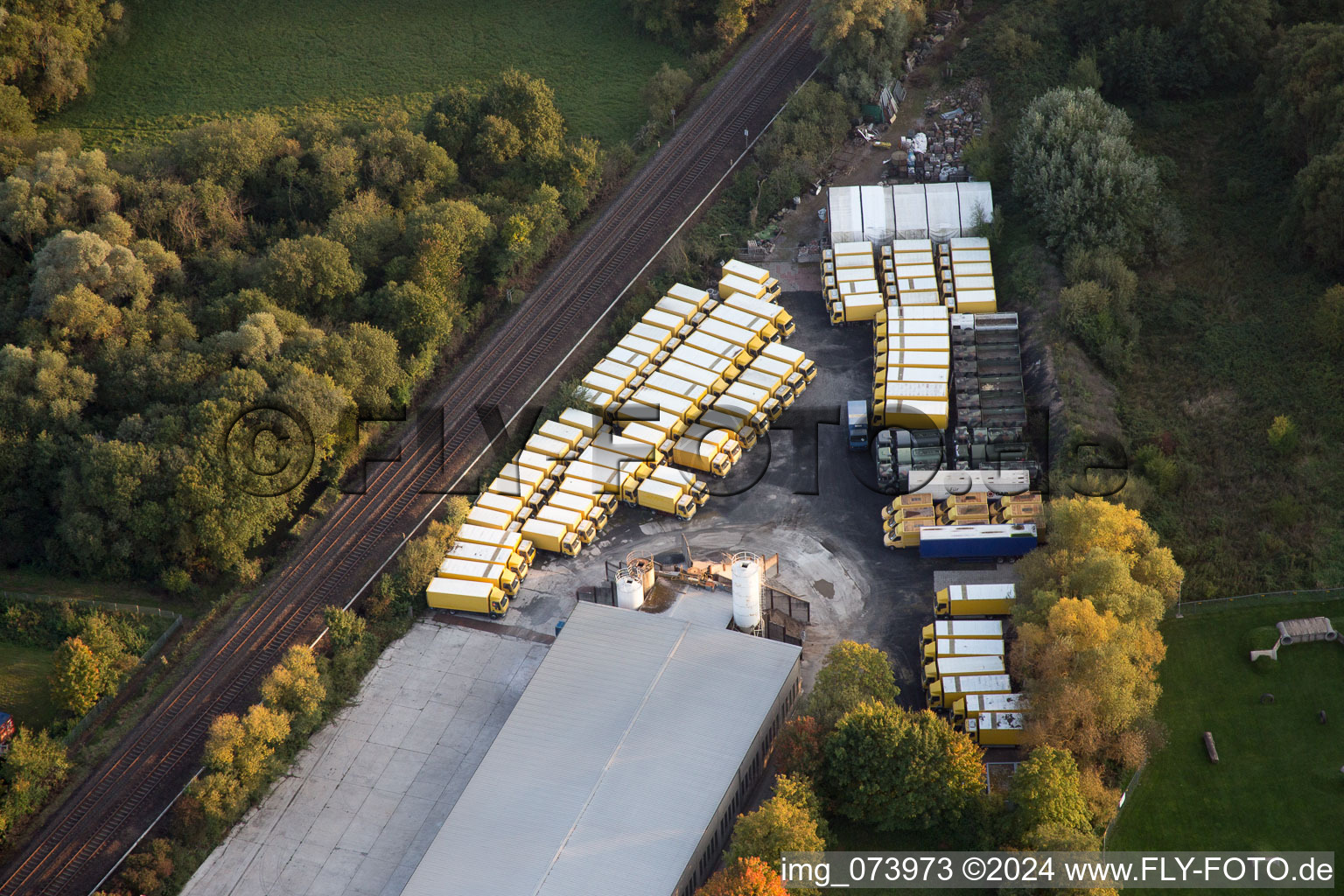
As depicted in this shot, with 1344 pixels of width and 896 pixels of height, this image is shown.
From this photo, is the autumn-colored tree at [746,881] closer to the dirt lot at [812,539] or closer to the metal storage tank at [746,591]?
the metal storage tank at [746,591]

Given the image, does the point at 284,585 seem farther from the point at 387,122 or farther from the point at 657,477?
the point at 387,122

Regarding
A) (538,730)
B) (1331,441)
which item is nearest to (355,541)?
(538,730)

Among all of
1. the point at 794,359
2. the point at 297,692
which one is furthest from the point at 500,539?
the point at 794,359

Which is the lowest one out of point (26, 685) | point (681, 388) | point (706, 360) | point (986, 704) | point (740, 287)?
point (986, 704)

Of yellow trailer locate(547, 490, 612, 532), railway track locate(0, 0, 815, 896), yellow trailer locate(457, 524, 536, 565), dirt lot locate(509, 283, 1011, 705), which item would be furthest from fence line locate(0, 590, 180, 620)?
yellow trailer locate(547, 490, 612, 532)

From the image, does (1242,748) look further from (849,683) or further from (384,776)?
(384,776)

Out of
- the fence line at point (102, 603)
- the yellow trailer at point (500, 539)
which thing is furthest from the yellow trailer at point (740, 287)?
the fence line at point (102, 603)
